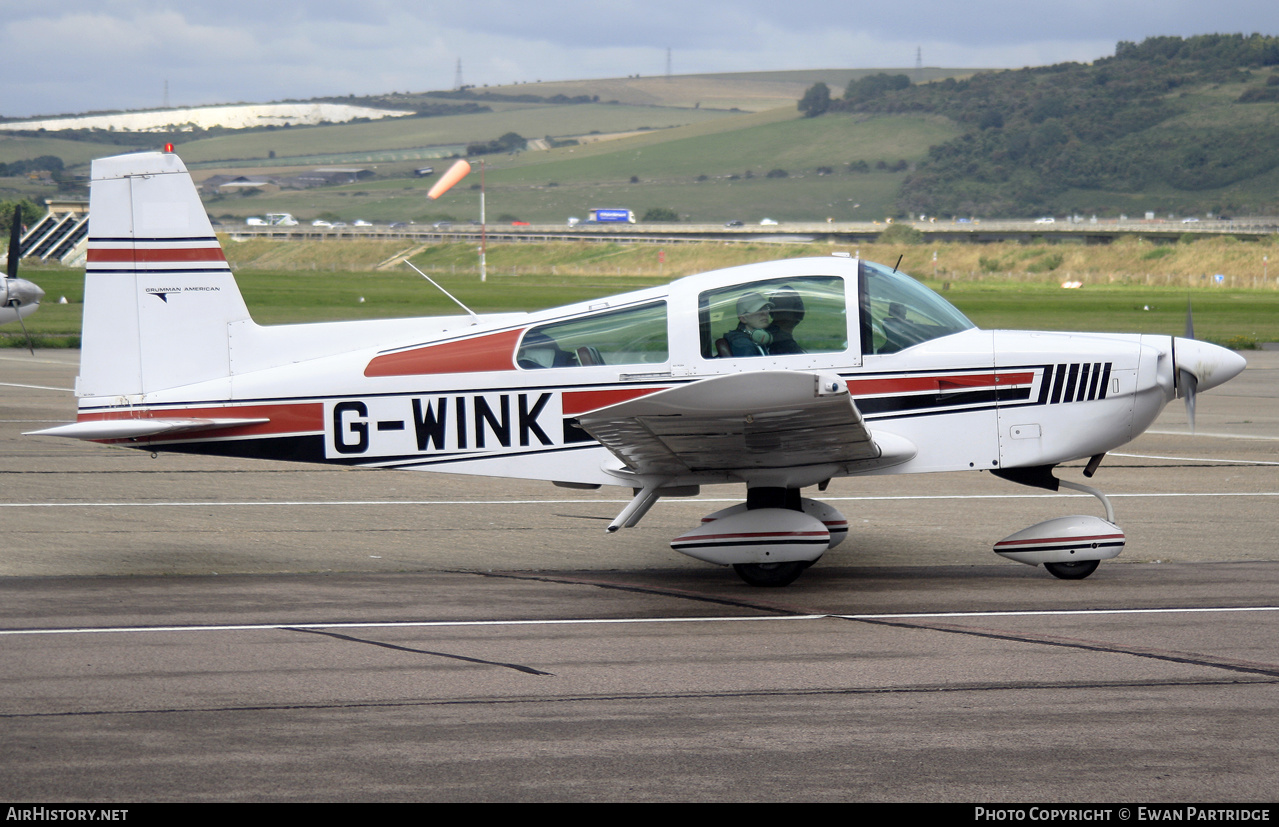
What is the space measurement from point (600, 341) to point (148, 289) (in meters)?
3.39

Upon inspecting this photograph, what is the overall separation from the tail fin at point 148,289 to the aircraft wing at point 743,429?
328 centimetres

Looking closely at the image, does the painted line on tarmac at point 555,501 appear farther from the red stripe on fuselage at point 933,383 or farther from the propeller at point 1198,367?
the red stripe on fuselage at point 933,383

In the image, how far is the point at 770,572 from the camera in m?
8.12

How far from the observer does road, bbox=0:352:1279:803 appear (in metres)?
4.71

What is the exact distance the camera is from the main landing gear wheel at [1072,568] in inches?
323

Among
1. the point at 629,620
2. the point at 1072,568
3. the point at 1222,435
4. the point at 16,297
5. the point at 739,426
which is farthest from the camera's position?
the point at 16,297

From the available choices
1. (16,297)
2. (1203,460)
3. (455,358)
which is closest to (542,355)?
(455,358)

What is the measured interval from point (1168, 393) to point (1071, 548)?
49.7 inches

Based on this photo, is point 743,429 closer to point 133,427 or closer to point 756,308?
point 756,308

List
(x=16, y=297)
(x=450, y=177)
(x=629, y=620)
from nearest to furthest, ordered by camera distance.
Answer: (x=629, y=620) → (x=450, y=177) → (x=16, y=297)

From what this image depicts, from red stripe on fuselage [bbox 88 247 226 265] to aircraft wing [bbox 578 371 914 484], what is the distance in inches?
137

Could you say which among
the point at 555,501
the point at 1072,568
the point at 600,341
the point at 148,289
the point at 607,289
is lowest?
the point at 1072,568

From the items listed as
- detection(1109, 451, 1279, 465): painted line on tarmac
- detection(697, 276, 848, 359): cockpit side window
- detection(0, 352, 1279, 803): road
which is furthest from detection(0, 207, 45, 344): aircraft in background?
detection(1109, 451, 1279, 465): painted line on tarmac

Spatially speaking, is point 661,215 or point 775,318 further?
point 661,215
